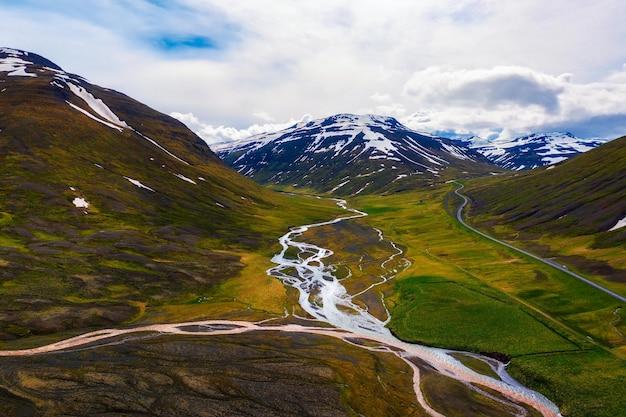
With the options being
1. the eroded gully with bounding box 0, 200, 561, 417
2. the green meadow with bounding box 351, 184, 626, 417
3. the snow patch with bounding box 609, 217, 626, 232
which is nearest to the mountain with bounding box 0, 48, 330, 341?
the eroded gully with bounding box 0, 200, 561, 417

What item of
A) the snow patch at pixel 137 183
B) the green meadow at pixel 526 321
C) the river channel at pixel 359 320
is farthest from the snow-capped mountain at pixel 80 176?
the green meadow at pixel 526 321

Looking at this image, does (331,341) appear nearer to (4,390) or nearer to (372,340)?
(372,340)

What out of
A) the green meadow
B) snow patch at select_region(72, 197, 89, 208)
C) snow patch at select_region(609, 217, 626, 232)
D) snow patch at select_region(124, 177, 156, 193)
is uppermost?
snow patch at select_region(609, 217, 626, 232)

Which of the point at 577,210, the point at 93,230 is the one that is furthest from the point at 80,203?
the point at 577,210

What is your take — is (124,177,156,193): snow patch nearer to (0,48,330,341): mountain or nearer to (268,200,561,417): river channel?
(0,48,330,341): mountain

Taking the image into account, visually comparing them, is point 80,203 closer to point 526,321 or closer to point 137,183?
point 137,183

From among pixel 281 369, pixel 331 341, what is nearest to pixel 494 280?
pixel 331 341
